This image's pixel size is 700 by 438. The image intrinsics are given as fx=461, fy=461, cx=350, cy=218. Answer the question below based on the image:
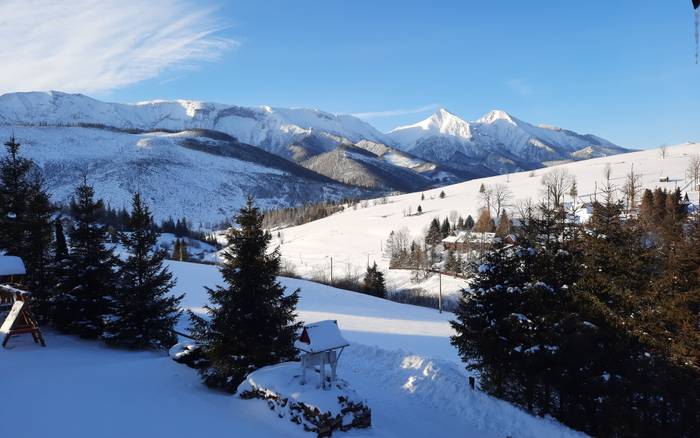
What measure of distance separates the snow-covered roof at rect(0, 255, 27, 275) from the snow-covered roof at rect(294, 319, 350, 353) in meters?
11.5

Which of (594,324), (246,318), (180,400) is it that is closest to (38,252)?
(246,318)

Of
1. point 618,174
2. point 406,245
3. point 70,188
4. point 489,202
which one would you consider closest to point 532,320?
point 406,245

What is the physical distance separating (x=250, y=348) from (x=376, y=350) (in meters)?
7.21

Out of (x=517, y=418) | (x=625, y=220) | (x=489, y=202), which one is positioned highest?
(x=489, y=202)

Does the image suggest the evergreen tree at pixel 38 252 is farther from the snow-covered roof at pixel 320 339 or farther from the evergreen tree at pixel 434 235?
the evergreen tree at pixel 434 235

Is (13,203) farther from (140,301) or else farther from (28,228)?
(140,301)

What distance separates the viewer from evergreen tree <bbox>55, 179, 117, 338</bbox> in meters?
17.6

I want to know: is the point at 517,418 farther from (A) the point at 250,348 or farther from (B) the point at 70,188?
(B) the point at 70,188

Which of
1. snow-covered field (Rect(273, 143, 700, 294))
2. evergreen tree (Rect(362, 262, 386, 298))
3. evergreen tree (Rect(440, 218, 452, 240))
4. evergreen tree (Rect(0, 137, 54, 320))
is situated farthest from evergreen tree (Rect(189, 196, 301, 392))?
evergreen tree (Rect(440, 218, 452, 240))

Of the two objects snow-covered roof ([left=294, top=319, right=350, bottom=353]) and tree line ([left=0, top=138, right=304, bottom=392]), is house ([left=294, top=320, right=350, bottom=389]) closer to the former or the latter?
snow-covered roof ([left=294, top=319, right=350, bottom=353])

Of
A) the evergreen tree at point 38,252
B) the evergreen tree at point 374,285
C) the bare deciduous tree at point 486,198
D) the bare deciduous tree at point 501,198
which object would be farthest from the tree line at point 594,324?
the bare deciduous tree at point 486,198

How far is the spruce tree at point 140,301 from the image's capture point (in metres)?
16.8

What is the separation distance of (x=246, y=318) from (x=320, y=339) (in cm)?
281

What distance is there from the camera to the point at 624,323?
12.8 m
